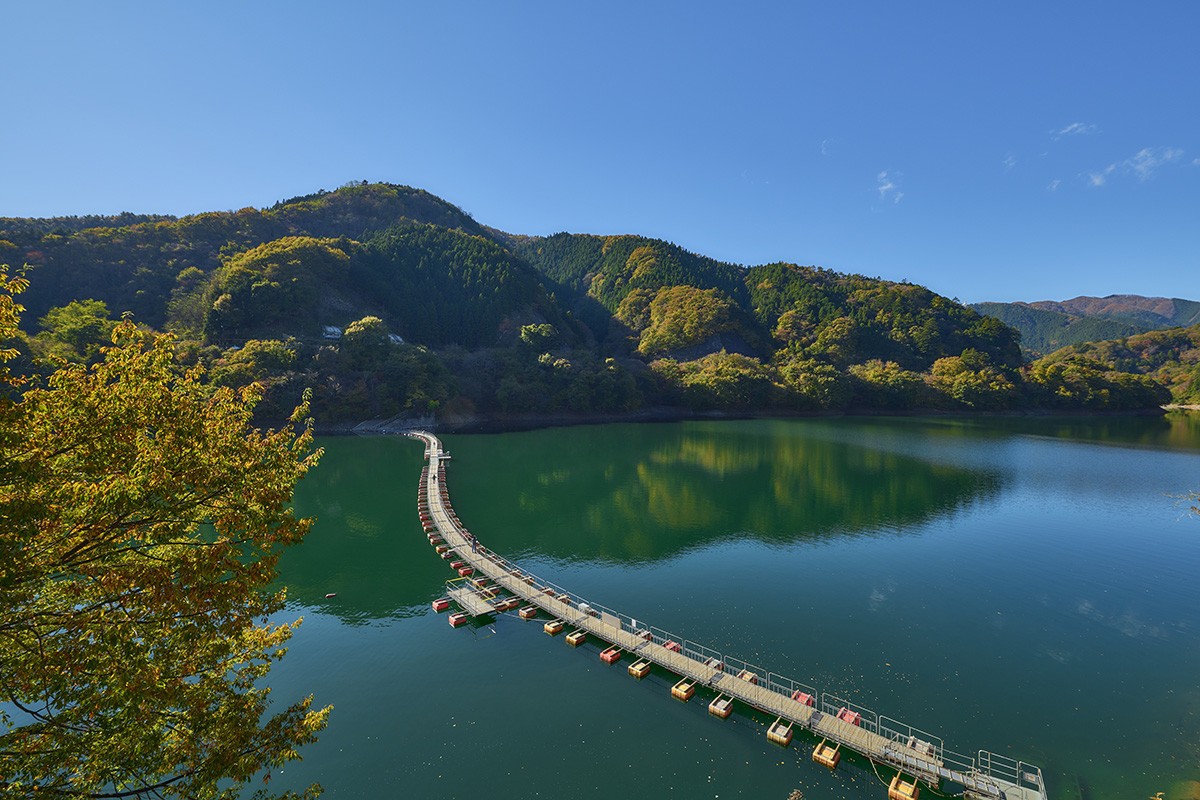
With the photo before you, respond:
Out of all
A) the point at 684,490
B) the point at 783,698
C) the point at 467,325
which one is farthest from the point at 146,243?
the point at 783,698

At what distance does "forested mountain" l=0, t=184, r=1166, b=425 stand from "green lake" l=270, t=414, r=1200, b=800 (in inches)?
1554

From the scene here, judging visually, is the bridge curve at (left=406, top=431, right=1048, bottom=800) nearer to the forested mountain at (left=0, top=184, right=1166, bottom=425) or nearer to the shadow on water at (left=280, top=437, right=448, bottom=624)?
the shadow on water at (left=280, top=437, right=448, bottom=624)

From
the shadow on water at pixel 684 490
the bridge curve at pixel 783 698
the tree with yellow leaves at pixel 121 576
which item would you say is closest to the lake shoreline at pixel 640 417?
the shadow on water at pixel 684 490

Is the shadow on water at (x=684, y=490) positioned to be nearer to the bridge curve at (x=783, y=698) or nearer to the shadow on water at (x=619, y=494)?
the shadow on water at (x=619, y=494)

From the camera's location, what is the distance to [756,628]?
989 inches

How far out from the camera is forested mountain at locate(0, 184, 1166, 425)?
284 feet

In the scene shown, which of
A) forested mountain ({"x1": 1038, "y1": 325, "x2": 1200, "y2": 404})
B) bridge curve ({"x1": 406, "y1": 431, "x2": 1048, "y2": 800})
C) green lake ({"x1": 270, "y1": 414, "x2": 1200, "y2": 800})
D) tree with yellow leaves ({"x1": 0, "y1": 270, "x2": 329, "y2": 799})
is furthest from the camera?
forested mountain ({"x1": 1038, "y1": 325, "x2": 1200, "y2": 404})

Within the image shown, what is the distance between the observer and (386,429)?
8225 cm

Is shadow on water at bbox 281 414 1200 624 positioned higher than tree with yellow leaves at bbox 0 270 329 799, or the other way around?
tree with yellow leaves at bbox 0 270 329 799

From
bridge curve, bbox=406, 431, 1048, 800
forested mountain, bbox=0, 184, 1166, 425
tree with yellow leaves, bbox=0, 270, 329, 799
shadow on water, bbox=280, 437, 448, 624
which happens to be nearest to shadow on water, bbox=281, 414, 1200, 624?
shadow on water, bbox=280, 437, 448, 624

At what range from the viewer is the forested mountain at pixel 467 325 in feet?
284

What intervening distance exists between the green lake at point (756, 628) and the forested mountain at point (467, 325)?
1554 inches

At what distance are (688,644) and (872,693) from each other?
741cm

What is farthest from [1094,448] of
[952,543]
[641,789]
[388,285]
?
[388,285]
